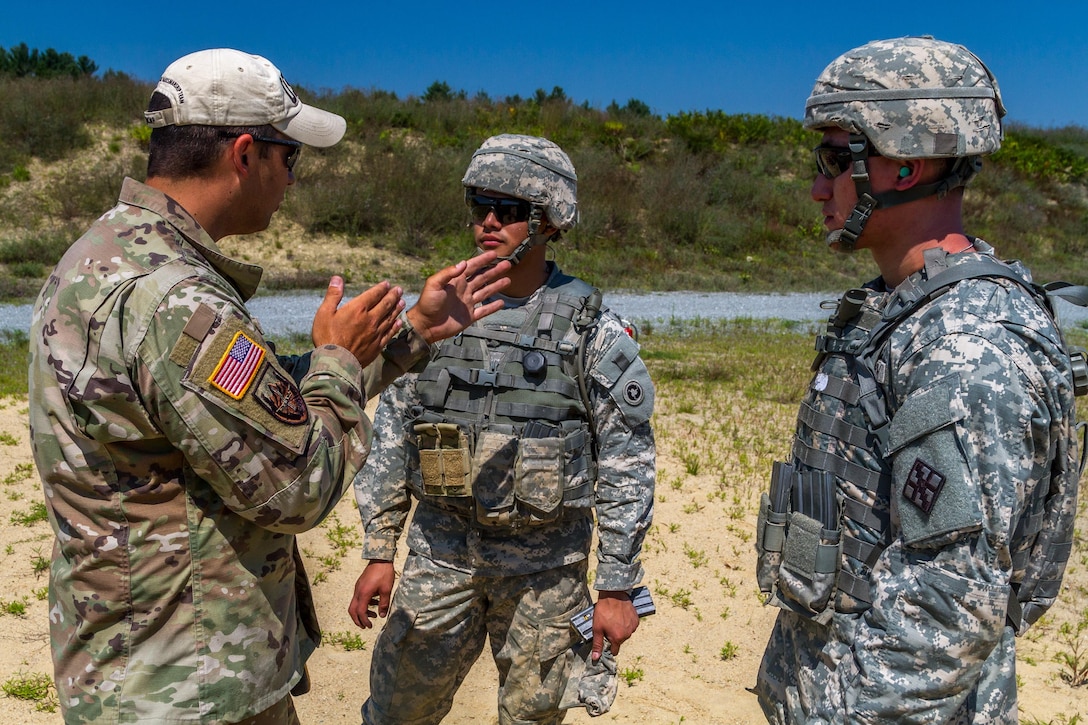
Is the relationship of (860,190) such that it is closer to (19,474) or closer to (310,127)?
(310,127)

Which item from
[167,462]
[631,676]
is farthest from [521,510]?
[631,676]

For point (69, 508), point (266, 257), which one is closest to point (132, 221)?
point (69, 508)

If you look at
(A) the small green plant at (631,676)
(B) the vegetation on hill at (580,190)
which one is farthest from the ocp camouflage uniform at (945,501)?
(B) the vegetation on hill at (580,190)

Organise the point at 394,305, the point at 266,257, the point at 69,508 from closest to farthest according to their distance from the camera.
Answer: the point at 69,508
the point at 394,305
the point at 266,257

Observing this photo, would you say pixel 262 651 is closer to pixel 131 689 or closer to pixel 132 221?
pixel 131 689

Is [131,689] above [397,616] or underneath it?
above

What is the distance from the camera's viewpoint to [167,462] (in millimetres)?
1850

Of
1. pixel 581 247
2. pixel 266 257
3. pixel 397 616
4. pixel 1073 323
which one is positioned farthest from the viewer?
pixel 581 247

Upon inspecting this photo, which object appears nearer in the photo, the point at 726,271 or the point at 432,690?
the point at 432,690

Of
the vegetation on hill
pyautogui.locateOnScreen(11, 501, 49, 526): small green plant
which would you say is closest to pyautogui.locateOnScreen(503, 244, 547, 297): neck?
pyautogui.locateOnScreen(11, 501, 49, 526): small green plant

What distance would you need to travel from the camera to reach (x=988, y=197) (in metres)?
26.7

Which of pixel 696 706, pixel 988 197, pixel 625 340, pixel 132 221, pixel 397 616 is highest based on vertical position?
pixel 988 197

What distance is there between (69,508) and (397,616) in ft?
4.26

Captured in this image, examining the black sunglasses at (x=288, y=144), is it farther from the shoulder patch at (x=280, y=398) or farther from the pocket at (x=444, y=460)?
the pocket at (x=444, y=460)
